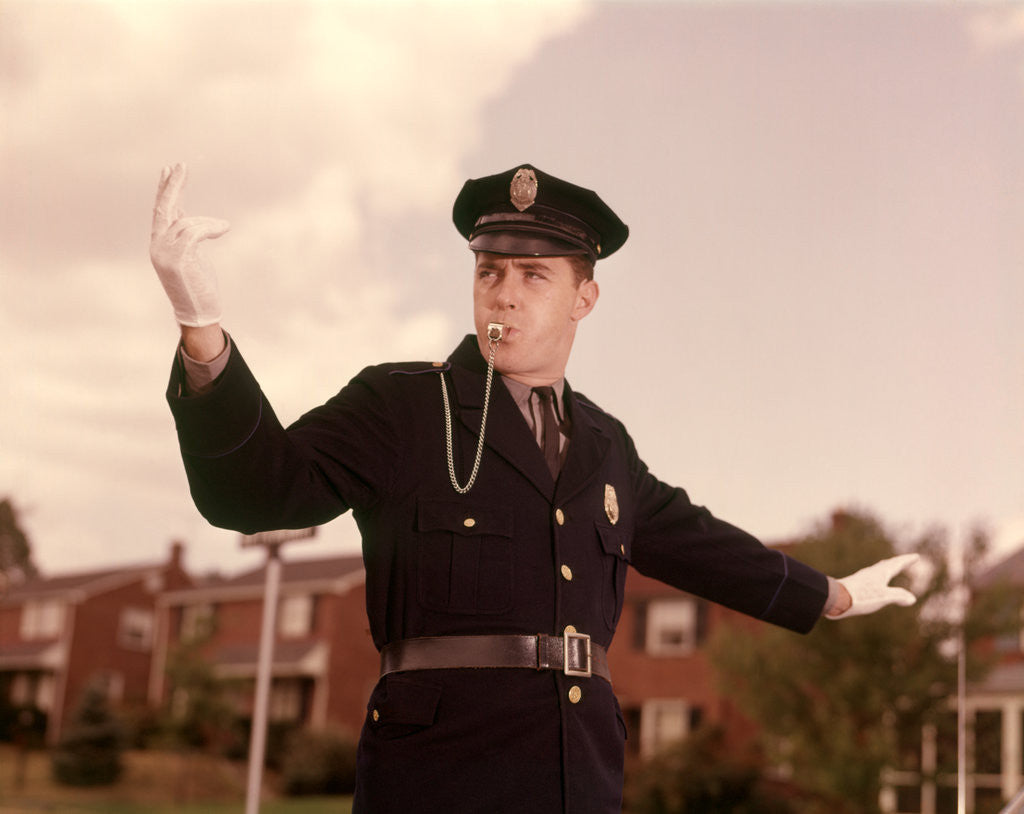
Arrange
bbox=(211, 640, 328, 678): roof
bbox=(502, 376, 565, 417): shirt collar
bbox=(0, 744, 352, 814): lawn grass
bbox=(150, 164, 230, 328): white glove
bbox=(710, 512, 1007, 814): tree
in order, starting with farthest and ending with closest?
bbox=(211, 640, 328, 678): roof < bbox=(0, 744, 352, 814): lawn grass < bbox=(710, 512, 1007, 814): tree < bbox=(502, 376, 565, 417): shirt collar < bbox=(150, 164, 230, 328): white glove

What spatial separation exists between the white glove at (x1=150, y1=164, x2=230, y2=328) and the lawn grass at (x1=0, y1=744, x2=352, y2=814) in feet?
78.2

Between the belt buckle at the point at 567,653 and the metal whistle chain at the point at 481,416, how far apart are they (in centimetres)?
45

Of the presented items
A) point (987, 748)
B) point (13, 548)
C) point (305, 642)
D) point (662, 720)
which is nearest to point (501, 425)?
point (987, 748)

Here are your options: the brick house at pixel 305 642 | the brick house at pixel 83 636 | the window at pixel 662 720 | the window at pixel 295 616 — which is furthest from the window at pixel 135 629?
the window at pixel 662 720

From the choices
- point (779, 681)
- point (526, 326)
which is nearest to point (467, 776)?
point (526, 326)

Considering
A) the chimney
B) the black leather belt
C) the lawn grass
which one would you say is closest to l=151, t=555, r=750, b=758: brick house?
the chimney

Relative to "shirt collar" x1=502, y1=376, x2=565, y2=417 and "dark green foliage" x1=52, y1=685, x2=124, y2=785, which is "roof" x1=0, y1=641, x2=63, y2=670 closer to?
"dark green foliage" x1=52, y1=685, x2=124, y2=785

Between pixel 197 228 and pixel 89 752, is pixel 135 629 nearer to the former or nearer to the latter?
pixel 89 752

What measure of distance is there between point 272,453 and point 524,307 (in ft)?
2.87

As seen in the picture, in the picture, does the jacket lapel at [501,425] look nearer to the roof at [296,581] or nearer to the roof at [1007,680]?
the roof at [1007,680]

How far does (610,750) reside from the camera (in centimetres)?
302

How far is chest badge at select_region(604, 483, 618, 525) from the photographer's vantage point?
10.6 feet

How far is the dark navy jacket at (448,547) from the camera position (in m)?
2.63

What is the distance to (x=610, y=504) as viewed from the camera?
3.24m
